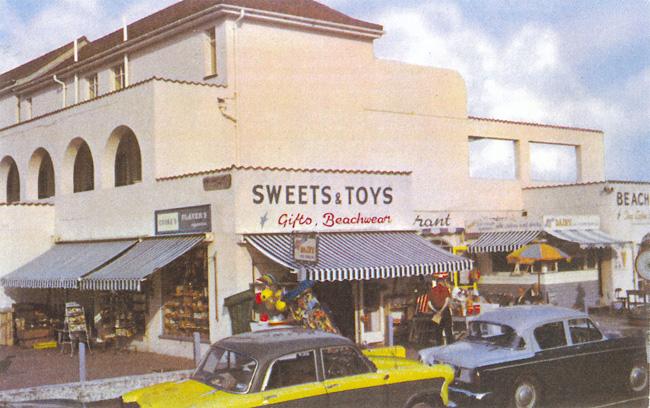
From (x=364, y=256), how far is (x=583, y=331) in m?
5.86

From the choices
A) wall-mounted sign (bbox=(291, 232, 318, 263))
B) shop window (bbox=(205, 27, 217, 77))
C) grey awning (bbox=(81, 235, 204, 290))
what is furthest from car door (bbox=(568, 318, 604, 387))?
shop window (bbox=(205, 27, 217, 77))

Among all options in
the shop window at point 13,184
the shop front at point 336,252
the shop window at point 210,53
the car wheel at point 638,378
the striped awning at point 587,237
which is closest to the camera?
the car wheel at point 638,378

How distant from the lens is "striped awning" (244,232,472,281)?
15562 mm

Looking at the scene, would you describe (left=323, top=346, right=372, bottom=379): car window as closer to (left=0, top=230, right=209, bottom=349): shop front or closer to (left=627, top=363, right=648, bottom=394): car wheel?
(left=627, top=363, right=648, bottom=394): car wheel

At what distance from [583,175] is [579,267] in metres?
6.48

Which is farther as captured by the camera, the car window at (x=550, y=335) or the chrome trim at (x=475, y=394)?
the car window at (x=550, y=335)

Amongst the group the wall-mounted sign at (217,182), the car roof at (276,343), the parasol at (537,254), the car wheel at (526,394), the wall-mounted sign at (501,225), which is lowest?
the car wheel at (526,394)

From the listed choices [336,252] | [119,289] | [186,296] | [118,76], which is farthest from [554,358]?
[118,76]

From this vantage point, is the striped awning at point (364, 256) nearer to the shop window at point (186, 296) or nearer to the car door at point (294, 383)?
the shop window at point (186, 296)

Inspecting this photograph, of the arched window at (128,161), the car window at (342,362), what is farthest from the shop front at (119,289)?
the car window at (342,362)

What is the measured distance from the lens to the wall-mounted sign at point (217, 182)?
16469mm

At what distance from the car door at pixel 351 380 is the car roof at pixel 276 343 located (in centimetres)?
15

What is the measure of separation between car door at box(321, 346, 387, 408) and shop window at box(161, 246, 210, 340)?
825cm

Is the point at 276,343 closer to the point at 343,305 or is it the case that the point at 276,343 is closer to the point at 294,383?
the point at 294,383
